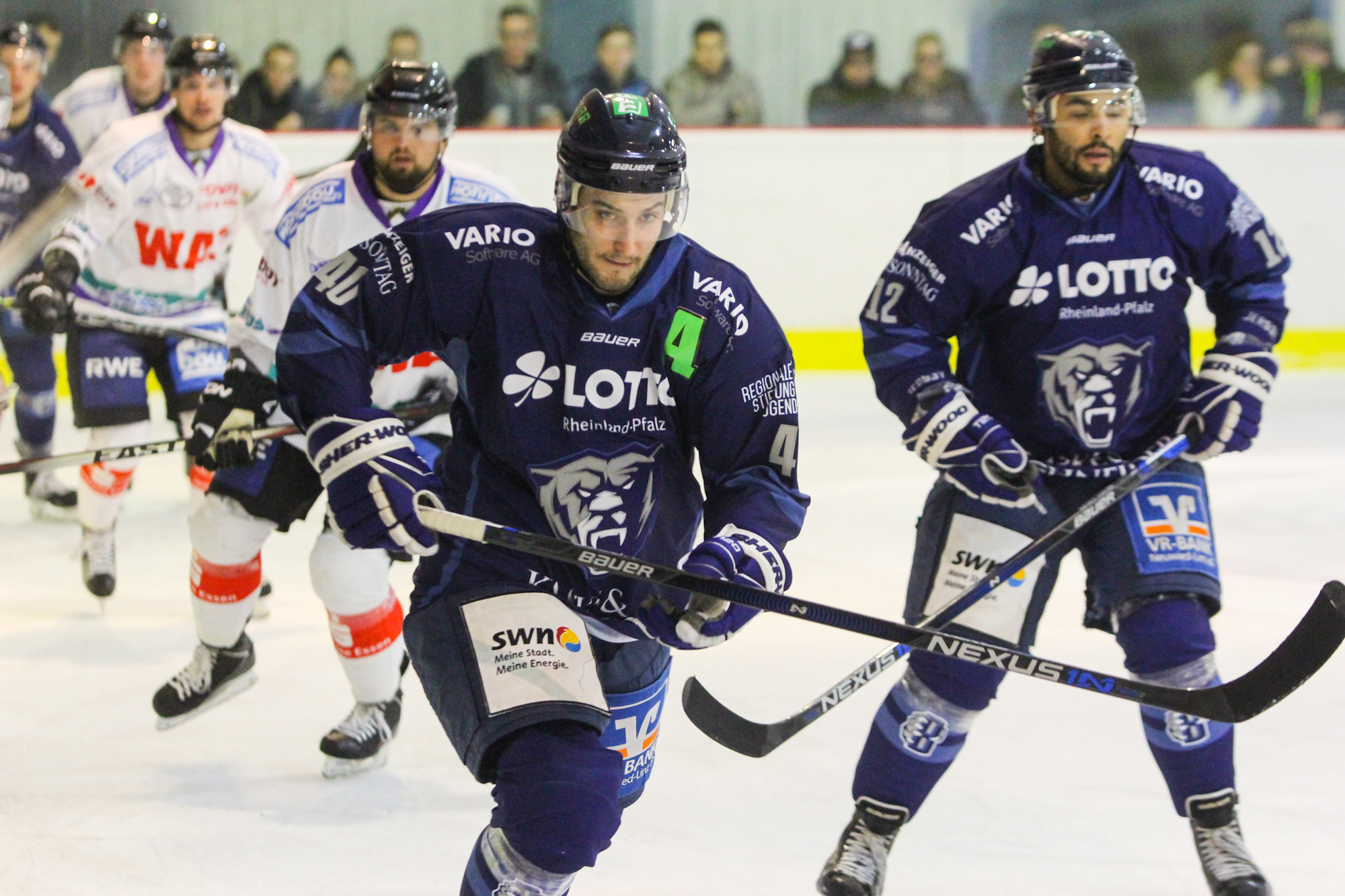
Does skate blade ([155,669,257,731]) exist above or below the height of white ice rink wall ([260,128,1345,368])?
below

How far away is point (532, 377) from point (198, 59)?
7.71ft

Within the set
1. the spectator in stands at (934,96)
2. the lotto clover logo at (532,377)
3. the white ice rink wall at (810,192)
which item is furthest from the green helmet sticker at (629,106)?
the spectator in stands at (934,96)

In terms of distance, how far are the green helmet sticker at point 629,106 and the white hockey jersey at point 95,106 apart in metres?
3.99

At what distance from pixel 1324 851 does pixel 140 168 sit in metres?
3.11

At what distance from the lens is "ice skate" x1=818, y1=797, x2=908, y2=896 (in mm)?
2465

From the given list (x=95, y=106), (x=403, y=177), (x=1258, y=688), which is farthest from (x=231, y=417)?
(x=95, y=106)

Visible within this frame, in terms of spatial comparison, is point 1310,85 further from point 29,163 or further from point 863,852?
point 863,852

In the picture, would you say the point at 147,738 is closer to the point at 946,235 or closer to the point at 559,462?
the point at 559,462

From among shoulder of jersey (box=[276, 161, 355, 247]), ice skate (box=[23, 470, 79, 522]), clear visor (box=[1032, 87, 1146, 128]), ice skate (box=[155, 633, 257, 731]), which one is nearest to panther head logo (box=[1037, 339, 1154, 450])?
clear visor (box=[1032, 87, 1146, 128])

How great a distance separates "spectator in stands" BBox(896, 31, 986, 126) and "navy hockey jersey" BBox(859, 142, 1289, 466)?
500 cm

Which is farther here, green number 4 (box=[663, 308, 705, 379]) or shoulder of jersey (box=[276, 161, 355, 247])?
shoulder of jersey (box=[276, 161, 355, 247])

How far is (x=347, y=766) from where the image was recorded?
299 centimetres

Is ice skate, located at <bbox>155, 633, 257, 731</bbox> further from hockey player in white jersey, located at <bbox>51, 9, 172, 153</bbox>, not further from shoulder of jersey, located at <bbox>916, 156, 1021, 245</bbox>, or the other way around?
hockey player in white jersey, located at <bbox>51, 9, 172, 153</bbox>

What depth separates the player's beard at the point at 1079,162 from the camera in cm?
246
